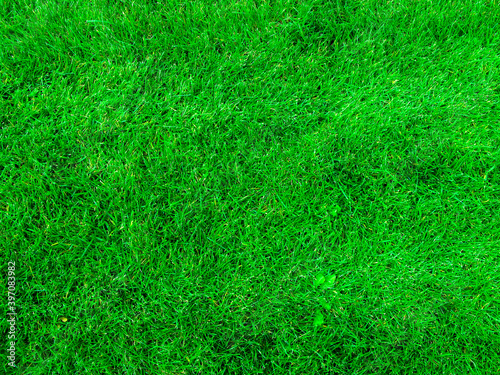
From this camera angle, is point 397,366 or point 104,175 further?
point 104,175

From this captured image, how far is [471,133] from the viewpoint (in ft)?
8.00

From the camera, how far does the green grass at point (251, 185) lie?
83.2 inches

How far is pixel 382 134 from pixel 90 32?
233cm

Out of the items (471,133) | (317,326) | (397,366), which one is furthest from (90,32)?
(397,366)

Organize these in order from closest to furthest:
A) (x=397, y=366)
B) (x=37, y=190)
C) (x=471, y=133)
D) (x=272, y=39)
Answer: (x=397, y=366), (x=37, y=190), (x=471, y=133), (x=272, y=39)

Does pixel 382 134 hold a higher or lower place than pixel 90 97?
lower

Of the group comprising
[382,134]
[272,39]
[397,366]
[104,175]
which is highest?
[272,39]

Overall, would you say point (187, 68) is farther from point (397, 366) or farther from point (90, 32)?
point (397, 366)

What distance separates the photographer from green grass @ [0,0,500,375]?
6.93 feet

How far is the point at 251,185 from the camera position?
236 cm

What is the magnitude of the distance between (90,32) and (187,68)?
0.80 metres

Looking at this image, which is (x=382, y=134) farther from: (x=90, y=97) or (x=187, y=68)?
(x=90, y=97)

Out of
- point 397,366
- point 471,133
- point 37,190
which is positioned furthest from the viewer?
point 471,133

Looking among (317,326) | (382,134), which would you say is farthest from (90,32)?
(317,326)
